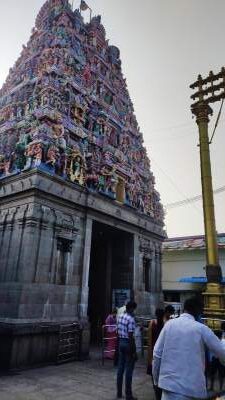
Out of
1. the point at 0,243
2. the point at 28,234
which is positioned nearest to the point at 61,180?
the point at 28,234

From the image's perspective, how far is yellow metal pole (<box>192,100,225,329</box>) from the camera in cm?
925

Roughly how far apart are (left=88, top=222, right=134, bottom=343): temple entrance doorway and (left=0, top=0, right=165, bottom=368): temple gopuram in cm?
6

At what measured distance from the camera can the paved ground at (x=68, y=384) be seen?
7211mm

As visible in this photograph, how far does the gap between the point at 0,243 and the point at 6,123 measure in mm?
6772

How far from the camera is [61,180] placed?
12984 mm

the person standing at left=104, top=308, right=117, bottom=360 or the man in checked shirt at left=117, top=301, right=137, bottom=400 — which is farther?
the person standing at left=104, top=308, right=117, bottom=360

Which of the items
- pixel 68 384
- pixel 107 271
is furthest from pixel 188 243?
pixel 68 384

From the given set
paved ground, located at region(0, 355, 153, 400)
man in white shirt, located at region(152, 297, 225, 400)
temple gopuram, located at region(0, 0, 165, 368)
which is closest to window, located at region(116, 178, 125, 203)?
temple gopuram, located at region(0, 0, 165, 368)

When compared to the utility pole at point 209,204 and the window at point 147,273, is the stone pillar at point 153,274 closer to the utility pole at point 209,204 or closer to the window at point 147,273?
the window at point 147,273

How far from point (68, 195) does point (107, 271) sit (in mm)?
6391

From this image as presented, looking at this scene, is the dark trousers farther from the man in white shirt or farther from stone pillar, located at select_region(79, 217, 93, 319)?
stone pillar, located at select_region(79, 217, 93, 319)

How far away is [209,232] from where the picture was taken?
1024 cm

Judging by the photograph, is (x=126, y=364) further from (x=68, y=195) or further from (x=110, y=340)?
(x=68, y=195)

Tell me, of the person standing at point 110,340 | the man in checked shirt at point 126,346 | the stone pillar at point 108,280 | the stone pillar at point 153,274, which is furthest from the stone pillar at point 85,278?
the stone pillar at point 153,274
